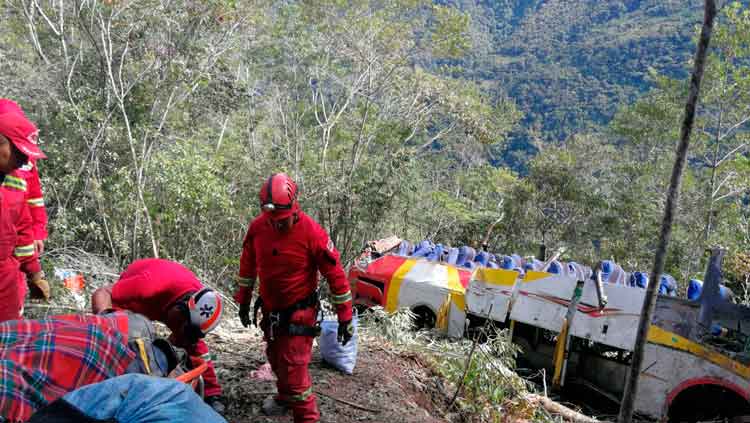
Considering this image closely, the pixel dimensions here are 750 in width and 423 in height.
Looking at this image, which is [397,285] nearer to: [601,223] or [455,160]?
[601,223]

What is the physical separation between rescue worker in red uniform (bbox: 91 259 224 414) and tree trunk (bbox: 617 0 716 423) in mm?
2387

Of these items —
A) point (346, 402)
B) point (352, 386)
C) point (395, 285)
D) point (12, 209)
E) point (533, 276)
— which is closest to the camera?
point (12, 209)

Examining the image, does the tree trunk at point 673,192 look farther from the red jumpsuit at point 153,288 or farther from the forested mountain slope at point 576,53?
the forested mountain slope at point 576,53

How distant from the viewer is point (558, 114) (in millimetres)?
49125

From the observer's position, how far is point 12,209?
3.32 meters

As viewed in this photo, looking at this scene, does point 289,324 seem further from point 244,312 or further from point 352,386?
point 352,386

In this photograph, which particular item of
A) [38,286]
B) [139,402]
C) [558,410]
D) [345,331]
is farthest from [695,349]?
[38,286]

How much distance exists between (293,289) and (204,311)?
794 millimetres

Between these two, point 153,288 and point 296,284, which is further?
point 296,284

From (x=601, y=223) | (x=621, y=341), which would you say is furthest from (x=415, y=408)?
(x=601, y=223)

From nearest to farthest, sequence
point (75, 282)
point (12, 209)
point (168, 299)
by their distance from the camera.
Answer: point (168, 299)
point (12, 209)
point (75, 282)

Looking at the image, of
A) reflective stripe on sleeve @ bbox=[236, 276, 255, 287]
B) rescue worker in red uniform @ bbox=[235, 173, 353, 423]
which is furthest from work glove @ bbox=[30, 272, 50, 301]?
rescue worker in red uniform @ bbox=[235, 173, 353, 423]

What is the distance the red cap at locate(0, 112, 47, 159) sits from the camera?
2.99 m

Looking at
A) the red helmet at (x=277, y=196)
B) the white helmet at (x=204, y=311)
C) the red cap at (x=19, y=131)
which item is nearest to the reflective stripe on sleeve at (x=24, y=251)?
the red cap at (x=19, y=131)
